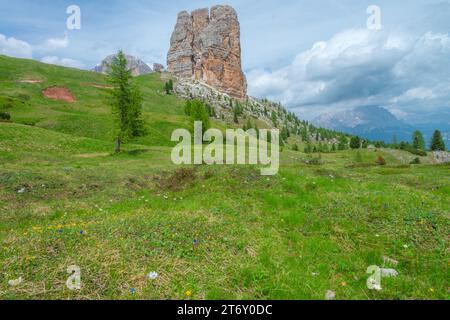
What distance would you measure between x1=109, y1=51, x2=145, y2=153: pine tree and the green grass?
20.1 m

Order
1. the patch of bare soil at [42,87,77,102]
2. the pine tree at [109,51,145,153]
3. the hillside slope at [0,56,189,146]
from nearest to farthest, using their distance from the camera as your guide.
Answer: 1. the pine tree at [109,51,145,153]
2. the hillside slope at [0,56,189,146]
3. the patch of bare soil at [42,87,77,102]

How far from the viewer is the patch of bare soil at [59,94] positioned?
9025 cm

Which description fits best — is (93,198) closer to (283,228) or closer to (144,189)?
(144,189)

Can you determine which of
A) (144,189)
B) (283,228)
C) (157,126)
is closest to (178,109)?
(157,126)

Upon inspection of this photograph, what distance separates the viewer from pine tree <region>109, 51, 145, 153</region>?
39000mm

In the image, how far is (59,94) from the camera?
308 feet

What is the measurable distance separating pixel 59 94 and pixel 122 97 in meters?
71.4

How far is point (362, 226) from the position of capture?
35.7 feet

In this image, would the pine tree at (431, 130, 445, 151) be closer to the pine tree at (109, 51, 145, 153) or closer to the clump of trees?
the clump of trees

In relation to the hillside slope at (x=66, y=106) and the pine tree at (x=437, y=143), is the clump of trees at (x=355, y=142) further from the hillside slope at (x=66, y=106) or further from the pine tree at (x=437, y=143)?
the hillside slope at (x=66, y=106)

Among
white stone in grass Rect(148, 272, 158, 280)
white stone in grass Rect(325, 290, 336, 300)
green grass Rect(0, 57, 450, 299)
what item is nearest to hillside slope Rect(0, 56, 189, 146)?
green grass Rect(0, 57, 450, 299)

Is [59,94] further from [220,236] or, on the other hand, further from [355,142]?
[355,142]

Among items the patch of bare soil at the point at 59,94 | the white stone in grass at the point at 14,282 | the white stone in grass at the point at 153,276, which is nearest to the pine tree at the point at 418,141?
the patch of bare soil at the point at 59,94
